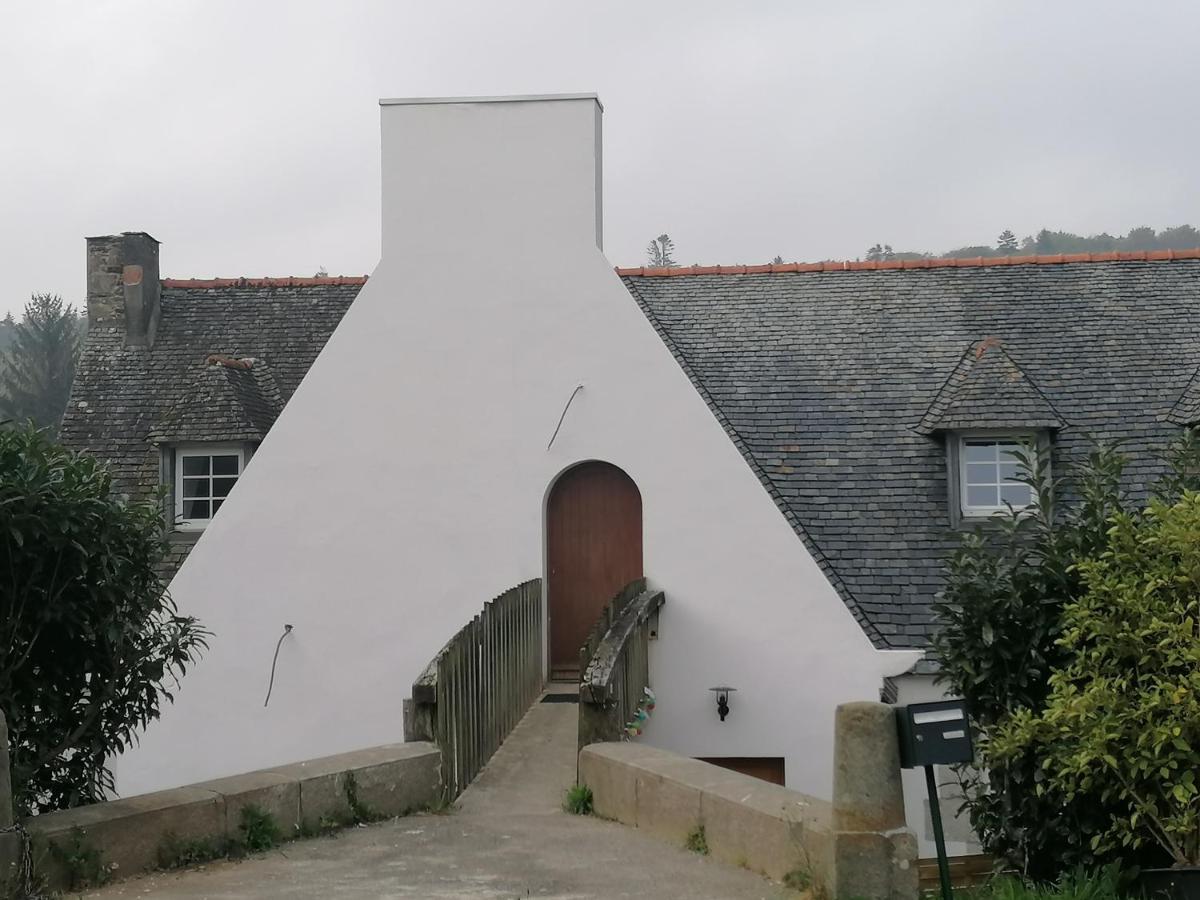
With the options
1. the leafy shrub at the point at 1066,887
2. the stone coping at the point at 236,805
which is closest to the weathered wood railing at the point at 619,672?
the stone coping at the point at 236,805

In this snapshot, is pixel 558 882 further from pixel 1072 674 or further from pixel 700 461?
pixel 700 461

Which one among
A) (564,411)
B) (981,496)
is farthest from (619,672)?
(981,496)

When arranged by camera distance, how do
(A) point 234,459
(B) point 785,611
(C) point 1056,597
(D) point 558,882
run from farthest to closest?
(A) point 234,459 < (B) point 785,611 < (C) point 1056,597 < (D) point 558,882

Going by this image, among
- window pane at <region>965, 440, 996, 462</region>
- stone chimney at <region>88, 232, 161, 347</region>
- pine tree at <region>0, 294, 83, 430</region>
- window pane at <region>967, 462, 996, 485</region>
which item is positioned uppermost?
pine tree at <region>0, 294, 83, 430</region>

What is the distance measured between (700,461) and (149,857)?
922 cm

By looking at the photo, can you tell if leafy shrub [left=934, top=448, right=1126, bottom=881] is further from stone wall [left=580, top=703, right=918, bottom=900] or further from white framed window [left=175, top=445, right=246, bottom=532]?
white framed window [left=175, top=445, right=246, bottom=532]

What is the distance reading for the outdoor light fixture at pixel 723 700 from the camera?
1526cm

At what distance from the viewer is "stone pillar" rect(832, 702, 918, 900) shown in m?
6.51

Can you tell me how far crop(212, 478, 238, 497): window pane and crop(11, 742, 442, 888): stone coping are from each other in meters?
9.04

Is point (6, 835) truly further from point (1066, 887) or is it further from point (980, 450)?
point (980, 450)

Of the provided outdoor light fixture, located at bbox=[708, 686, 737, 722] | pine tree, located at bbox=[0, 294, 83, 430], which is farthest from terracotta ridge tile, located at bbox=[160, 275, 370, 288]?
pine tree, located at bbox=[0, 294, 83, 430]

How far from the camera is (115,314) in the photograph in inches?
801

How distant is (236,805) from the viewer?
7895 millimetres

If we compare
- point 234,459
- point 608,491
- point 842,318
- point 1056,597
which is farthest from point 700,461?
point 1056,597
